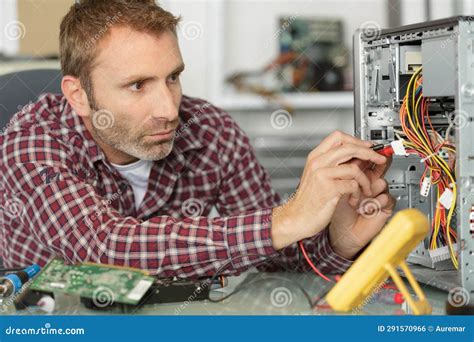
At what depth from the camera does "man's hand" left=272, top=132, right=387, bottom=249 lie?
4.06 feet

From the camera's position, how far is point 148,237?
1.37 m

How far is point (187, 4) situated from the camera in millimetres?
4598

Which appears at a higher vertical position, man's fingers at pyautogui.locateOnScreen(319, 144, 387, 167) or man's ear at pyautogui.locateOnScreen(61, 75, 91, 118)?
man's ear at pyautogui.locateOnScreen(61, 75, 91, 118)

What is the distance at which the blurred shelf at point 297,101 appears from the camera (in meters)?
4.61

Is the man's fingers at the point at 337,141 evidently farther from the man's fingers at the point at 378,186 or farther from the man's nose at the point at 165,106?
the man's nose at the point at 165,106

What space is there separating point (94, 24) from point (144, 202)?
16.7 inches

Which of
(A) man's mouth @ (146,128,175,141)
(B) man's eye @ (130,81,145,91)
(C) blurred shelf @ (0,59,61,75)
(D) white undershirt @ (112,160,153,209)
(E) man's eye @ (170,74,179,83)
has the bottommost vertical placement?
(D) white undershirt @ (112,160,153,209)

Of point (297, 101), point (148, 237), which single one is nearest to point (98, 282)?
point (148, 237)

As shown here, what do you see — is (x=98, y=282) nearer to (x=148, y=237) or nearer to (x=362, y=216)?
(x=148, y=237)

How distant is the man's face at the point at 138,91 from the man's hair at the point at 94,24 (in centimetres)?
2

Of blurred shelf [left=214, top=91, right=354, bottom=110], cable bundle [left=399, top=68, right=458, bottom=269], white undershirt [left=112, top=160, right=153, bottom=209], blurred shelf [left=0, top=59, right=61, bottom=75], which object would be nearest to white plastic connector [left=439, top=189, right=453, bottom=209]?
cable bundle [left=399, top=68, right=458, bottom=269]

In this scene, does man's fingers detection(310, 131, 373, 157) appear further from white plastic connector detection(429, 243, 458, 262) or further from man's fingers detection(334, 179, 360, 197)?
white plastic connector detection(429, 243, 458, 262)

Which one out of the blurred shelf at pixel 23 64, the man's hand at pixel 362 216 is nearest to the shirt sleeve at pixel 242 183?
the man's hand at pixel 362 216

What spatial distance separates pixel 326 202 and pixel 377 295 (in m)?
0.20
